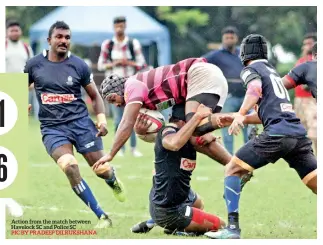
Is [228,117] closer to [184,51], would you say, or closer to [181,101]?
[181,101]

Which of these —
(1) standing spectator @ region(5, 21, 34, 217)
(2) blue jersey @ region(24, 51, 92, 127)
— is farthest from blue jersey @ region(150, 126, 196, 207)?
(1) standing spectator @ region(5, 21, 34, 217)

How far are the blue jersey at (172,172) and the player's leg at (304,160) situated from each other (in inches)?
37.6

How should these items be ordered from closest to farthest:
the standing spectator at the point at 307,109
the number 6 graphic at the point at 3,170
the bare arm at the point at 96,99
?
the number 6 graphic at the point at 3,170 < the bare arm at the point at 96,99 < the standing spectator at the point at 307,109

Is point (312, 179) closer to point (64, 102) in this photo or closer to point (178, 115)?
point (178, 115)

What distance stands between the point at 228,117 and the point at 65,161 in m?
1.97

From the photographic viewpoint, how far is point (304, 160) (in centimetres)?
887

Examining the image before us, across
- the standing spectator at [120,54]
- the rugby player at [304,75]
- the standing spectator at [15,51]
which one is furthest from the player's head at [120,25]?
the rugby player at [304,75]

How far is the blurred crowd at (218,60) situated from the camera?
15602 millimetres

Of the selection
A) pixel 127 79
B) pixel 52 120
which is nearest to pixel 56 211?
pixel 52 120

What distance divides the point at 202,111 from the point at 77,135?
1.89 metres

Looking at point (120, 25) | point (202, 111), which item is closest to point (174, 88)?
point (202, 111)

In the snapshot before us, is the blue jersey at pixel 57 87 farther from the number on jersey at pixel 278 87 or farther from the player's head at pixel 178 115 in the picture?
the number on jersey at pixel 278 87

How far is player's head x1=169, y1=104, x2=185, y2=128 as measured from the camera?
9222 millimetres

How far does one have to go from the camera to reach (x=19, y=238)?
9281mm
